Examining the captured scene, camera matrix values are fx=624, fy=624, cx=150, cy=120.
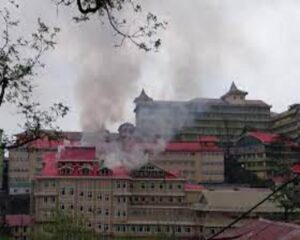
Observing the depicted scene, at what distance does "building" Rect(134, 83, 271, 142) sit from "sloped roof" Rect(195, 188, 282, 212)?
66.6 feet

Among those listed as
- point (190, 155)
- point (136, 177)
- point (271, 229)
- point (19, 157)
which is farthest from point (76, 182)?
point (271, 229)

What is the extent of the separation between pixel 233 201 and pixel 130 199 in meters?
7.27

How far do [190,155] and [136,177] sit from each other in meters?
12.8

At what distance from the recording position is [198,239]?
39.1 meters

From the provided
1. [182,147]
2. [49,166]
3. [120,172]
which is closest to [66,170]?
[49,166]

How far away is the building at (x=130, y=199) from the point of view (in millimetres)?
40656

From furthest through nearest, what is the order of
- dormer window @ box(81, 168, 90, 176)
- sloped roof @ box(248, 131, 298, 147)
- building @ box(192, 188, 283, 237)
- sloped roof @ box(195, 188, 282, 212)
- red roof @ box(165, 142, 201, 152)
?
sloped roof @ box(248, 131, 298, 147) → red roof @ box(165, 142, 201, 152) → dormer window @ box(81, 168, 90, 176) → sloped roof @ box(195, 188, 282, 212) → building @ box(192, 188, 283, 237)

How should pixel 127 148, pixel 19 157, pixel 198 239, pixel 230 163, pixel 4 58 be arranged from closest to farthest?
pixel 4 58
pixel 198 239
pixel 127 148
pixel 19 157
pixel 230 163

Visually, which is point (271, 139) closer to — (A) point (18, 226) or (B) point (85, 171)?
(B) point (85, 171)

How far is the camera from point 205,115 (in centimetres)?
6819

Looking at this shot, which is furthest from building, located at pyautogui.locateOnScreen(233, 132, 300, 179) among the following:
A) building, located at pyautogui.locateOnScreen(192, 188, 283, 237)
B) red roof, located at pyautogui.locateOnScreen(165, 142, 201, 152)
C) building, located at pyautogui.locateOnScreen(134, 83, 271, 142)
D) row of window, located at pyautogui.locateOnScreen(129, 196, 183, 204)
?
row of window, located at pyautogui.locateOnScreen(129, 196, 183, 204)

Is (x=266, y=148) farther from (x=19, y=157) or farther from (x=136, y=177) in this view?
(x=19, y=157)

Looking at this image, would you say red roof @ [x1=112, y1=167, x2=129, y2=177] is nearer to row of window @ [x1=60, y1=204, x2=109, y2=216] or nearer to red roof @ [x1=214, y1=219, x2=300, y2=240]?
row of window @ [x1=60, y1=204, x2=109, y2=216]

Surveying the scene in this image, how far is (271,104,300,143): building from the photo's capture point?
216 ft
